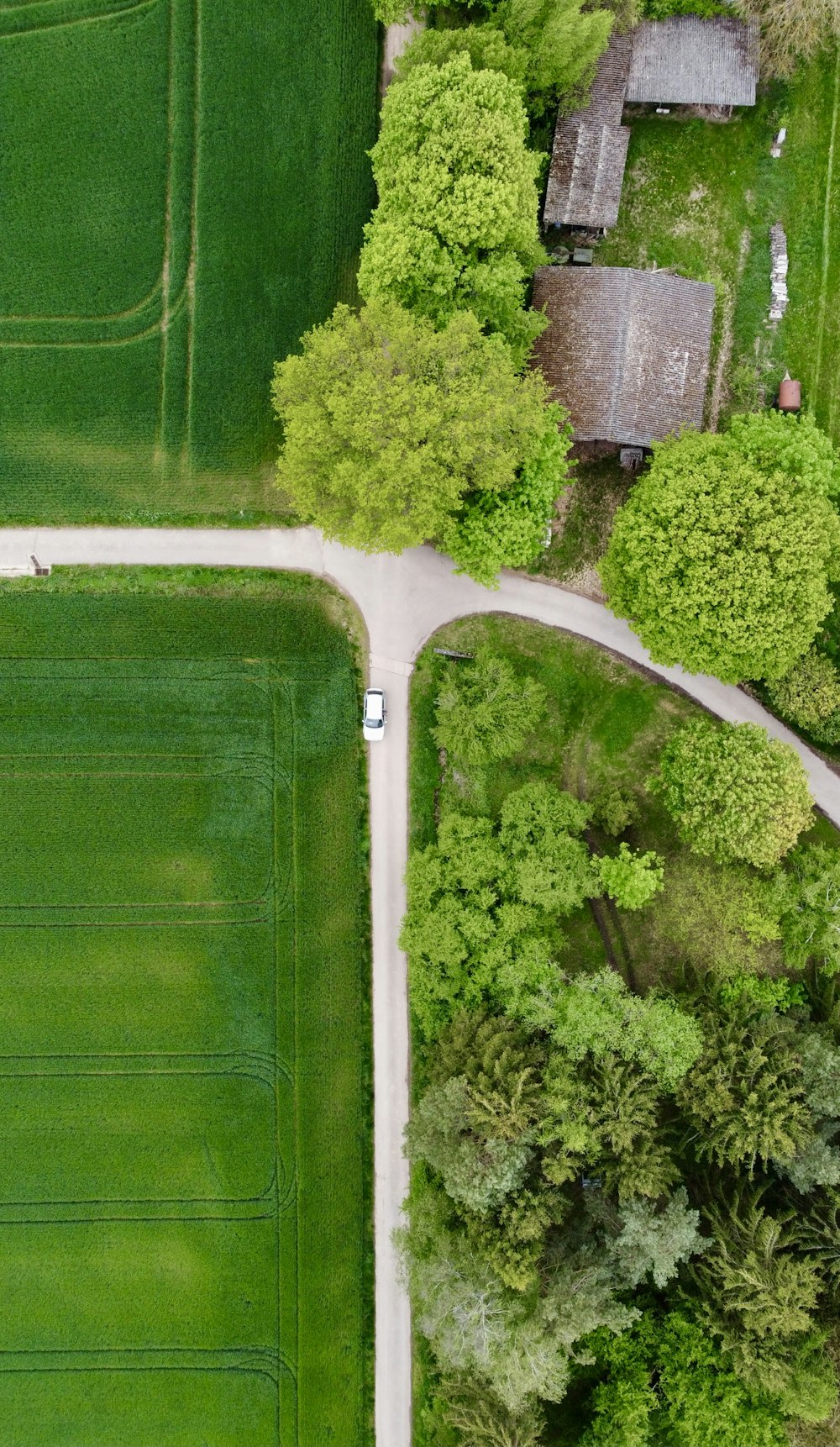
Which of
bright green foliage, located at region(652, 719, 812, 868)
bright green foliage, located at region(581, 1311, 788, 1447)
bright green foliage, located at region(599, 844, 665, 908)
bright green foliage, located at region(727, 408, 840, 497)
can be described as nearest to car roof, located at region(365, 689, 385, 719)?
bright green foliage, located at region(599, 844, 665, 908)

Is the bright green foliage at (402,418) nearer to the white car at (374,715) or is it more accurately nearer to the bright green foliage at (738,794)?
the white car at (374,715)

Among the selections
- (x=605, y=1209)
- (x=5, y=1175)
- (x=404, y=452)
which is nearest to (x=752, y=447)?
(x=404, y=452)

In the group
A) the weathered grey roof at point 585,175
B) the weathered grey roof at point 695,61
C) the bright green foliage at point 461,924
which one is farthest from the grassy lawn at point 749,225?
the bright green foliage at point 461,924

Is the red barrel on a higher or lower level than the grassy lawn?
lower

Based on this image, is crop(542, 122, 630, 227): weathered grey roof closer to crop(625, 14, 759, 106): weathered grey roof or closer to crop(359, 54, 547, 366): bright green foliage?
crop(625, 14, 759, 106): weathered grey roof

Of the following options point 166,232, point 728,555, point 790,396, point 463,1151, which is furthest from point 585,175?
point 463,1151

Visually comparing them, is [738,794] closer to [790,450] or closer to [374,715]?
[790,450]

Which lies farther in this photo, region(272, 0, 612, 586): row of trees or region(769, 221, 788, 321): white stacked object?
region(769, 221, 788, 321): white stacked object
